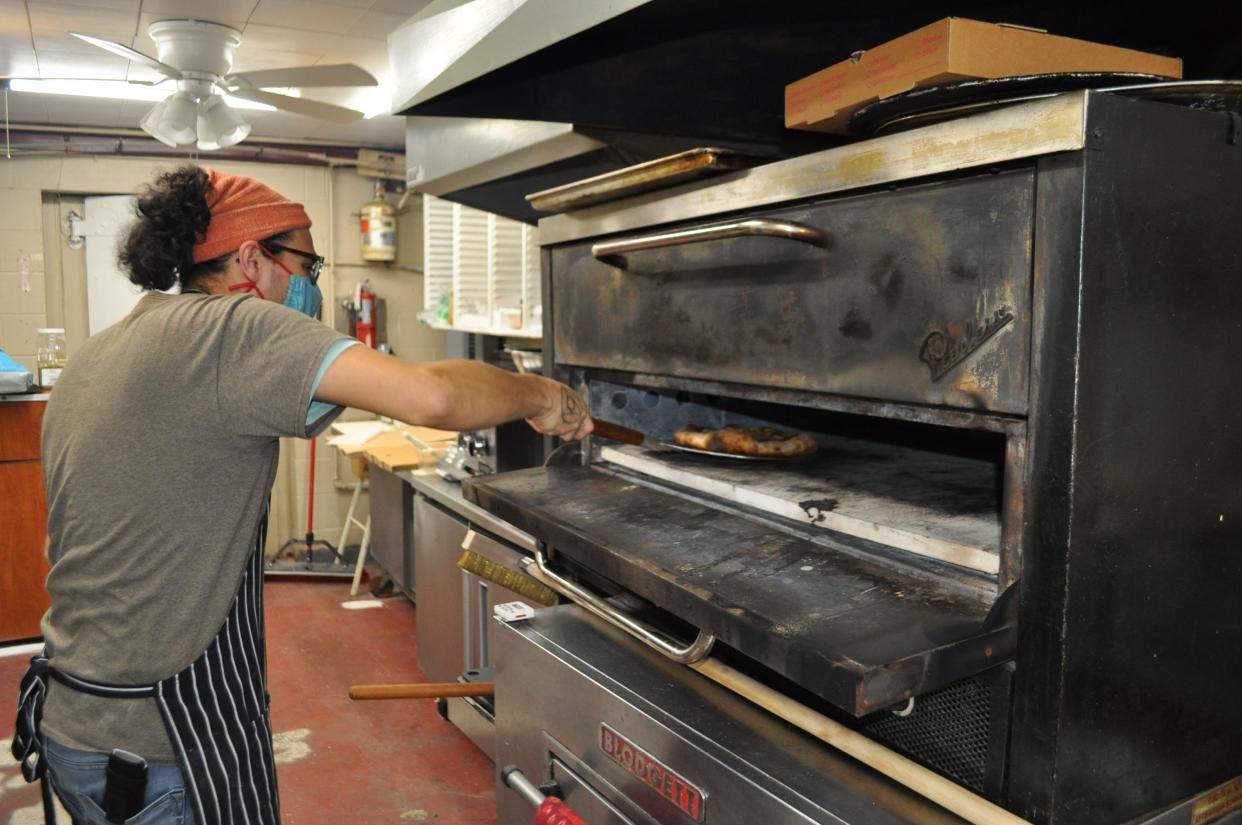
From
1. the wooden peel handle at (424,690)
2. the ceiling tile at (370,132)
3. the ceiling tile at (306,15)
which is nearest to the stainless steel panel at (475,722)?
the wooden peel handle at (424,690)

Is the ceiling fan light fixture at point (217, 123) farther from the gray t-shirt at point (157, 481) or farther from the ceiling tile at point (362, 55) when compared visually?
the gray t-shirt at point (157, 481)

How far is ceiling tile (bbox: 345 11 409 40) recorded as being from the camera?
3602 mm

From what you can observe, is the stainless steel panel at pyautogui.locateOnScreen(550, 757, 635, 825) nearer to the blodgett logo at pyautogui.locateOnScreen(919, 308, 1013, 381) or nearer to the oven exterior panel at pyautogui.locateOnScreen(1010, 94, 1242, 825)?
the oven exterior panel at pyautogui.locateOnScreen(1010, 94, 1242, 825)

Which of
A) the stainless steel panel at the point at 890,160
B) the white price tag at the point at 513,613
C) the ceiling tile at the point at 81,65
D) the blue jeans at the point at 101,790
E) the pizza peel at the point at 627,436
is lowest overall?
the blue jeans at the point at 101,790

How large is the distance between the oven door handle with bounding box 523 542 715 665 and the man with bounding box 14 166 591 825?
0.25m

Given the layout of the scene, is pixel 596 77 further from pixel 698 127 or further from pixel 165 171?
pixel 165 171

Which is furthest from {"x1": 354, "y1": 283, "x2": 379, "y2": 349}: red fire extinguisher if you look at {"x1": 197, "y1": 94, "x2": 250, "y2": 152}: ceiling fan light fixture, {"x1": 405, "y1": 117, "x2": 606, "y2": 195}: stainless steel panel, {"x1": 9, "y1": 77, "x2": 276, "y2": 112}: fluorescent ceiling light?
{"x1": 405, "y1": 117, "x2": 606, "y2": 195}: stainless steel panel

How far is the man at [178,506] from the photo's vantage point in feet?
4.64

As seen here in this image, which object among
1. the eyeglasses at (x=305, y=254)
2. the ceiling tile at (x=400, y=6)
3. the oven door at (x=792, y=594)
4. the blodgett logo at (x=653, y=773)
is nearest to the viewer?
the oven door at (x=792, y=594)

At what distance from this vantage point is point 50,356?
15.8 ft

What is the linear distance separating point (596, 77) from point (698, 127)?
0.23 metres

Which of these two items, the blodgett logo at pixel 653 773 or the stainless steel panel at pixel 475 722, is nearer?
the blodgett logo at pixel 653 773

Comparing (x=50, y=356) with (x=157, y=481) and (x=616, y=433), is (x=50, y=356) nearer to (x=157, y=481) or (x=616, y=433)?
(x=157, y=481)

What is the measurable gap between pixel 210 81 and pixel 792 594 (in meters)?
3.98
